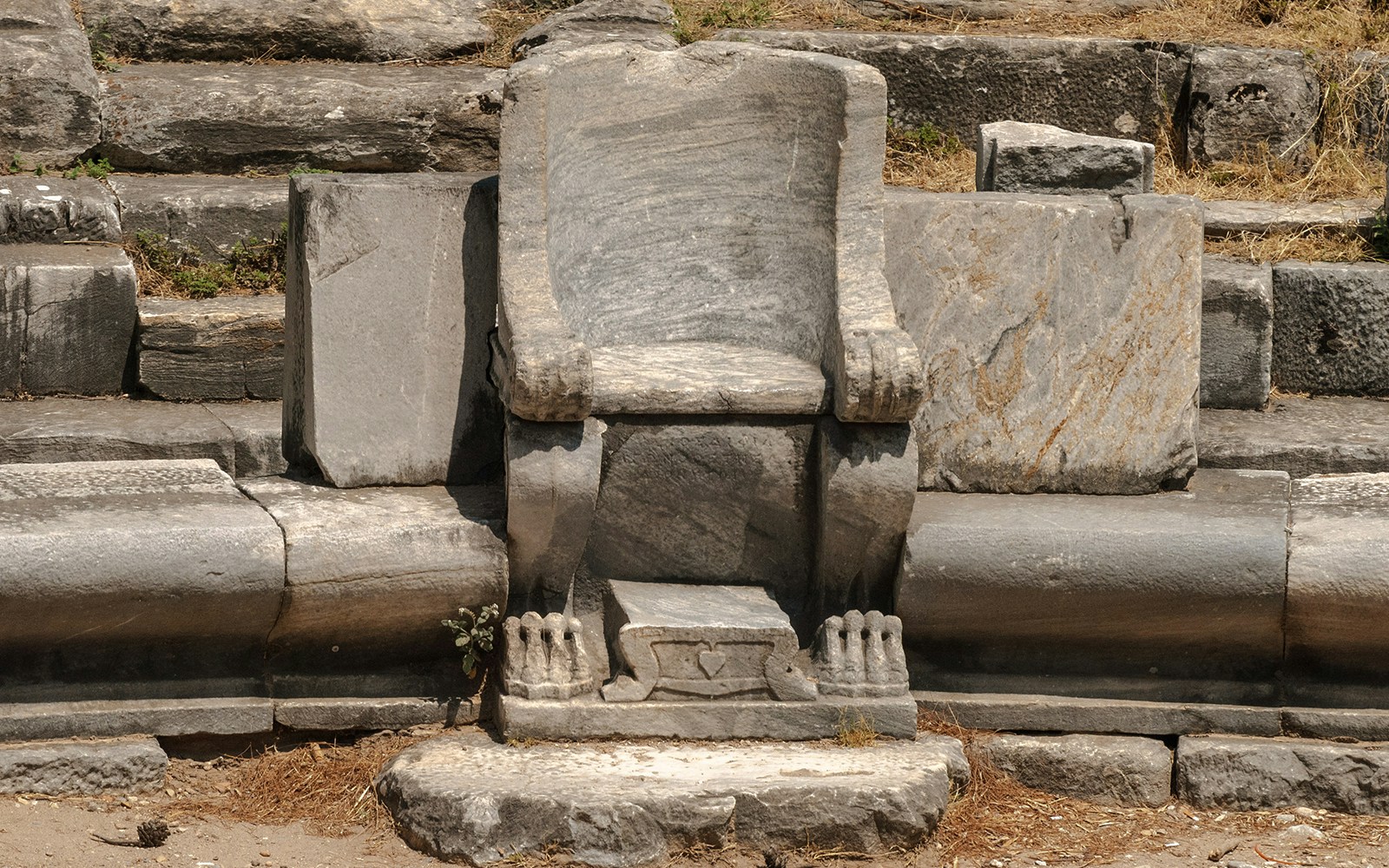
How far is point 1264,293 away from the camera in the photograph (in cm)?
545

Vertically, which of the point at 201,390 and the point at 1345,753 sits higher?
the point at 201,390

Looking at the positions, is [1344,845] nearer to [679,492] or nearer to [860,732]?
[860,732]

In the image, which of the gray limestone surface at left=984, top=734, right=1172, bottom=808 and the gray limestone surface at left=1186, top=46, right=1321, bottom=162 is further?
the gray limestone surface at left=1186, top=46, right=1321, bottom=162

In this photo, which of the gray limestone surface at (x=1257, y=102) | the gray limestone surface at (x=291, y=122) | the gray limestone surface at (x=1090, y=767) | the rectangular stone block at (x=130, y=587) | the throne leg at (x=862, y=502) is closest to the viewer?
the rectangular stone block at (x=130, y=587)

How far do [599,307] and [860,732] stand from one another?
1.33m

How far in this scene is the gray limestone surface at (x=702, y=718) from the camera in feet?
13.4

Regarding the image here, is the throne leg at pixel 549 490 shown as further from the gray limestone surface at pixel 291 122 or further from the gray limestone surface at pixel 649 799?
the gray limestone surface at pixel 291 122

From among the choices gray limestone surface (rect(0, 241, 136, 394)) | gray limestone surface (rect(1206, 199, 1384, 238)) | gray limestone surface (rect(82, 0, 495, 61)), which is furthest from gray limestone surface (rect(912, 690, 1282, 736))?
gray limestone surface (rect(82, 0, 495, 61))

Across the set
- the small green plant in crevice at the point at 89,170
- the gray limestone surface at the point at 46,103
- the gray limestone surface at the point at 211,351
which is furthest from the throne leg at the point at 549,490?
the gray limestone surface at the point at 46,103

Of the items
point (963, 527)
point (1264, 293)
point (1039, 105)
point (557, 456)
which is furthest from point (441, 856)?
point (1039, 105)

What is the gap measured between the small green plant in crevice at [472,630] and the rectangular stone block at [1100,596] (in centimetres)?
95

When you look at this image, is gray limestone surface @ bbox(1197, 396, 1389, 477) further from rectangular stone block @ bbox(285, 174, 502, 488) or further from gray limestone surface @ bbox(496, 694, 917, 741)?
rectangular stone block @ bbox(285, 174, 502, 488)

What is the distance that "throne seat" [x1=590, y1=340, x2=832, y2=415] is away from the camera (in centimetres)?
427

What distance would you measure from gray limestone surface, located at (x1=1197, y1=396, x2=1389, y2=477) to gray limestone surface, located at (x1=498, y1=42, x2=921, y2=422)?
126 centimetres
